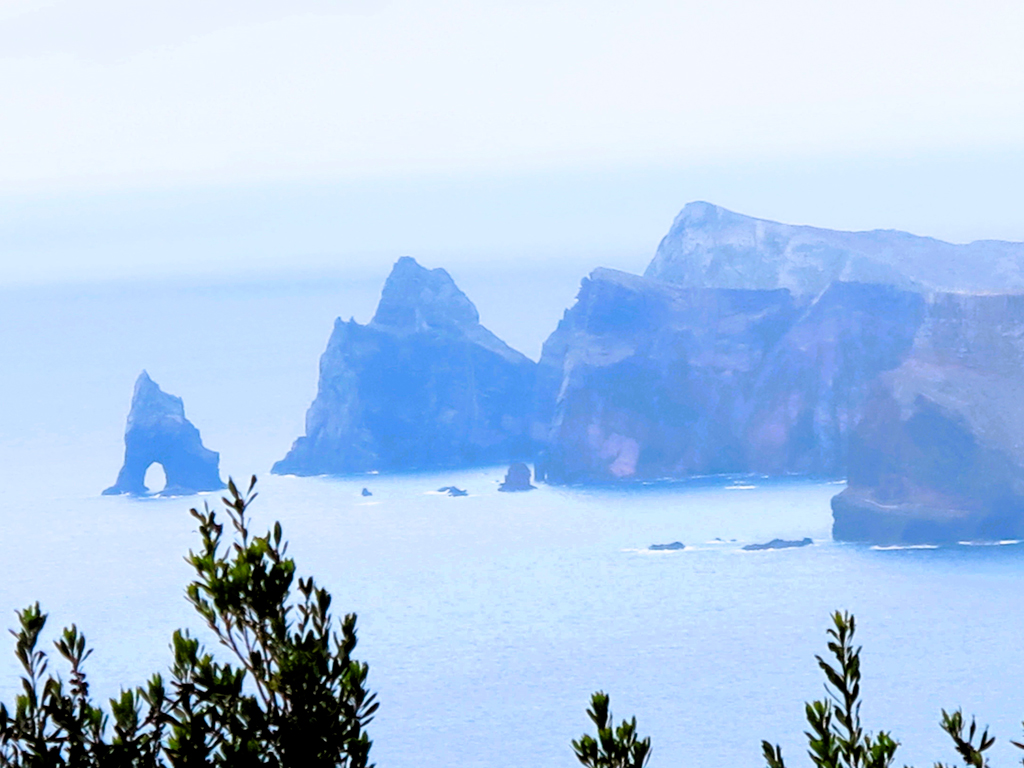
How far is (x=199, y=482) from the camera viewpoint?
158 feet

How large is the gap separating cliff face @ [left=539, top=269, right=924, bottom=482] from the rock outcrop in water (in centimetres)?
1254

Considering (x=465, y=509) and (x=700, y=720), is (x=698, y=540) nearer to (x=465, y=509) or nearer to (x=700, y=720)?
(x=465, y=509)

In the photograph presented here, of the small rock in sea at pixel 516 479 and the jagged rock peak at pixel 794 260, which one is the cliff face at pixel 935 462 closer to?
the small rock in sea at pixel 516 479

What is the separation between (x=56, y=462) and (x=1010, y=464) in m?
44.9

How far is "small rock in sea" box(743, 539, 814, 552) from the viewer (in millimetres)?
42688

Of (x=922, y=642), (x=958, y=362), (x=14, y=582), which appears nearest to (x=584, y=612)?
(x=922, y=642)

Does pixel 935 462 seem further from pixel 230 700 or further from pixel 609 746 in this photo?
pixel 230 700

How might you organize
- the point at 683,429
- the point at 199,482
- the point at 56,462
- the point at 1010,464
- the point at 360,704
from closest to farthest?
1. the point at 360,704
2. the point at 1010,464
3. the point at 199,482
4. the point at 683,429
5. the point at 56,462

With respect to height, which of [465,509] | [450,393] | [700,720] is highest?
[450,393]

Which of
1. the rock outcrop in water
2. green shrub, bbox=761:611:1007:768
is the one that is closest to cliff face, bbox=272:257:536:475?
the rock outcrop in water

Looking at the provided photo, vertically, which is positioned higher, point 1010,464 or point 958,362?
point 958,362

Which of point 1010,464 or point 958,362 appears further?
point 958,362

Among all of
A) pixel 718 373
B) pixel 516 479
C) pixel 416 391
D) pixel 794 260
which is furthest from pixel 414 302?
pixel 794 260

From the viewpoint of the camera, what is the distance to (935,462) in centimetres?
4075
